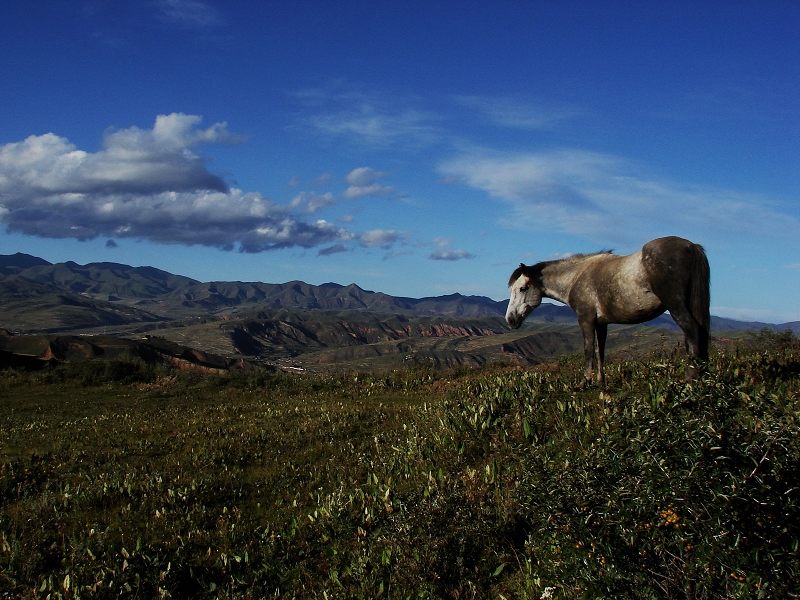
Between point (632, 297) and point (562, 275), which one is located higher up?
point (562, 275)

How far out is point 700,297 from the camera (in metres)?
11.4

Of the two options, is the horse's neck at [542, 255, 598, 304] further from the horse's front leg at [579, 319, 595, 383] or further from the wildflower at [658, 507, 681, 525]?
the wildflower at [658, 507, 681, 525]

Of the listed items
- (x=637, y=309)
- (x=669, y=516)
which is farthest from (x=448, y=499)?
(x=637, y=309)

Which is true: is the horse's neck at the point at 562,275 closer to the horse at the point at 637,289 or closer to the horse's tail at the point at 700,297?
the horse at the point at 637,289

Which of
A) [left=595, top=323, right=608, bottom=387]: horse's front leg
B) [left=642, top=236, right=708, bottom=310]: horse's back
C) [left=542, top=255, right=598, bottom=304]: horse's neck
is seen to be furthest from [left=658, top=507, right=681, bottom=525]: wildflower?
[left=542, top=255, right=598, bottom=304]: horse's neck

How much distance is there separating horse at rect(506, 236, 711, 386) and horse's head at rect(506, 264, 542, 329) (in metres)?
0.41

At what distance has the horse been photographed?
1137 cm

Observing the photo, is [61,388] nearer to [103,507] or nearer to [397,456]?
[103,507]

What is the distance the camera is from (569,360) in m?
22.3

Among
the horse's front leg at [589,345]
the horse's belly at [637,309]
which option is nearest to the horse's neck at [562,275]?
the horse's front leg at [589,345]

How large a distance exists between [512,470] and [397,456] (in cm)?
286

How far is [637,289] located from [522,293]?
15.3ft

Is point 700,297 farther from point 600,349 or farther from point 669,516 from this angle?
point 669,516

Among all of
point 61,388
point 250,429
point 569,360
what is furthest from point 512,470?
point 61,388
